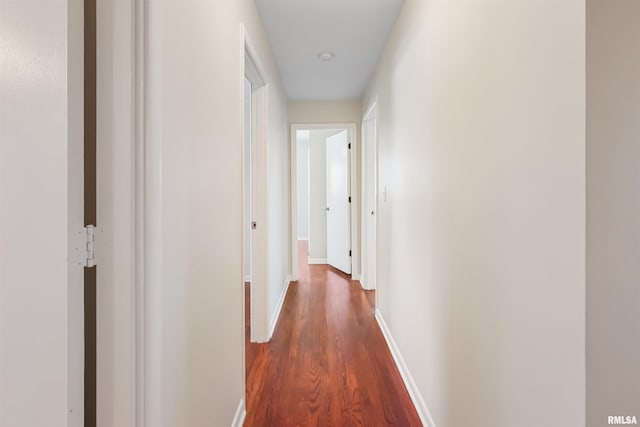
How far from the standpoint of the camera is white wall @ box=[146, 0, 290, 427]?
79cm

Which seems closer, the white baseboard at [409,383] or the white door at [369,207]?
the white baseboard at [409,383]

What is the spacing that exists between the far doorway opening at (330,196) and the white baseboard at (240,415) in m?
2.57

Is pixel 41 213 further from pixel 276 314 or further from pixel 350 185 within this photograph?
pixel 350 185

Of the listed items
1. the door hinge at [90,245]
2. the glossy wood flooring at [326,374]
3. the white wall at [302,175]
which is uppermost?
the white wall at [302,175]

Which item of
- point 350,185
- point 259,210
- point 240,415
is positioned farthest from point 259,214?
point 350,185

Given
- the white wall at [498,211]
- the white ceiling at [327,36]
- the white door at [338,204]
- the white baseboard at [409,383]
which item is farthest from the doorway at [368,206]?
the white wall at [498,211]

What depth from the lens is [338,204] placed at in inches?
180

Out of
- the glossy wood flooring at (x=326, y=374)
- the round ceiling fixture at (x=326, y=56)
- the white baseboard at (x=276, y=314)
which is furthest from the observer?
the round ceiling fixture at (x=326, y=56)

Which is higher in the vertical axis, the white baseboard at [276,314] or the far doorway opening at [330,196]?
the far doorway opening at [330,196]

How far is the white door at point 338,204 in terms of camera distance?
4.33 m

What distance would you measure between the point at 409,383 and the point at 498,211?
1.31 meters
